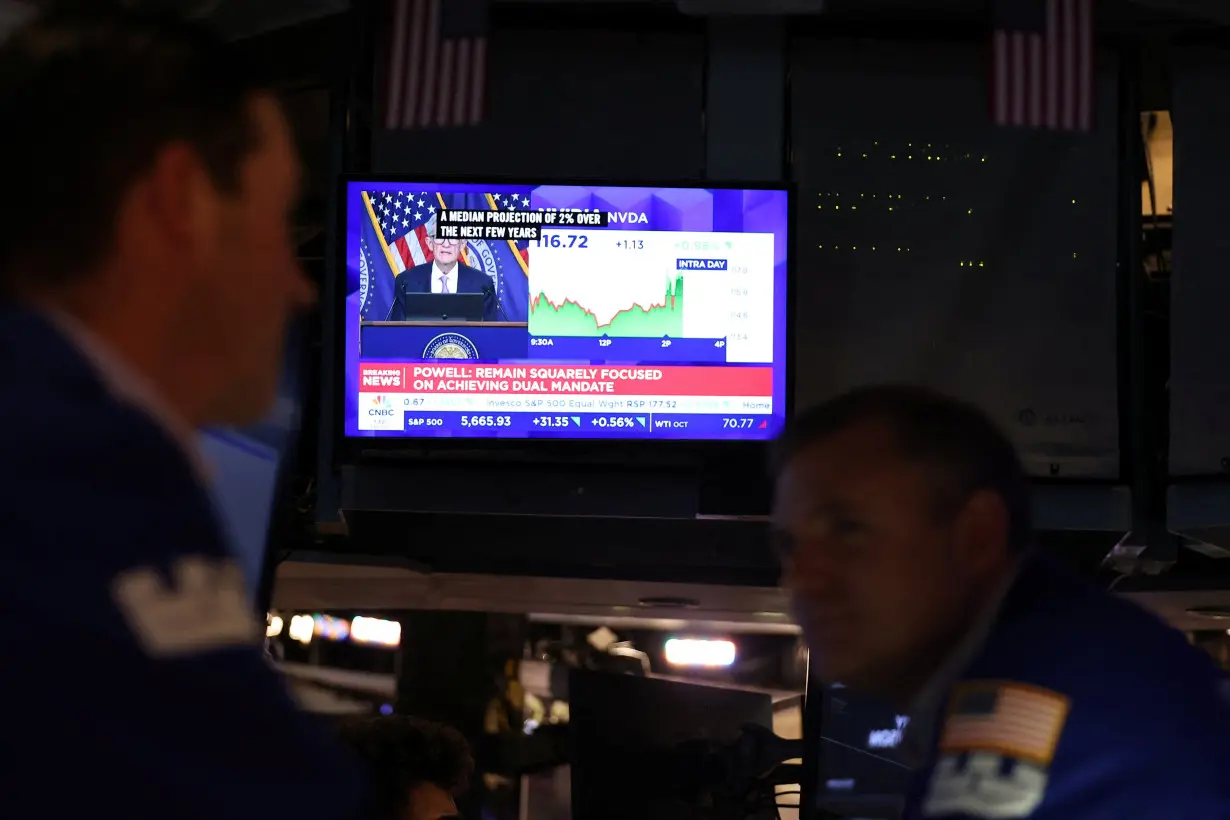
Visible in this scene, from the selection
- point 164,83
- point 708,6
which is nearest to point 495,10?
point 708,6

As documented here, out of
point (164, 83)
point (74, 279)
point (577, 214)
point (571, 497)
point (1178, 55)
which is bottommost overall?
point (571, 497)

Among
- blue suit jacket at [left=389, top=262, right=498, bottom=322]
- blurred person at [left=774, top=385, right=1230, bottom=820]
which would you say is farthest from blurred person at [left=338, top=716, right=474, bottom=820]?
blurred person at [left=774, top=385, right=1230, bottom=820]

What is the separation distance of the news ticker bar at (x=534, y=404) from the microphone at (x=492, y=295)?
29cm

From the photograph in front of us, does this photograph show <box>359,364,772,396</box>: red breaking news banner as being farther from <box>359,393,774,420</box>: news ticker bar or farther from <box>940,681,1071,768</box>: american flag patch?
<box>940,681,1071,768</box>: american flag patch

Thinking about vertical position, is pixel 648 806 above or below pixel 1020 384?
below

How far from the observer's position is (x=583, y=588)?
6.84m

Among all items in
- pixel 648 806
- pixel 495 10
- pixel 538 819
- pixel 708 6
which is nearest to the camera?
pixel 648 806

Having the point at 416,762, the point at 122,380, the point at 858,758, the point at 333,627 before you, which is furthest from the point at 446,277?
the point at 333,627

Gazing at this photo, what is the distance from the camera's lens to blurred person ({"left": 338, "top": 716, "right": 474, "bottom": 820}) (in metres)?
3.94

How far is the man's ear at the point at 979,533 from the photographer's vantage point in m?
1.92

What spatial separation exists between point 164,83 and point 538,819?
28.1 feet

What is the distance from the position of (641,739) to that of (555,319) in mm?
1696

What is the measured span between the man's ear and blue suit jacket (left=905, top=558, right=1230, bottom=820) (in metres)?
0.33

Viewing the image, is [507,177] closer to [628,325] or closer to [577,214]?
[577,214]
